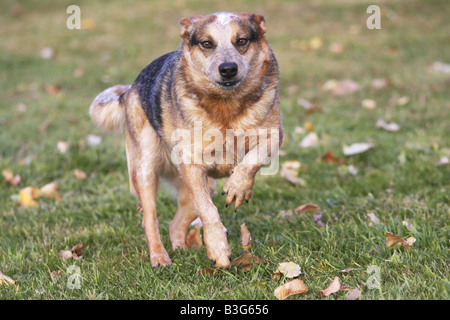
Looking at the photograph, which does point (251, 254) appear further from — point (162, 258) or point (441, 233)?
point (441, 233)

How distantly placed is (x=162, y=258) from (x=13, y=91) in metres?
5.99

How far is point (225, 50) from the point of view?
2932mm

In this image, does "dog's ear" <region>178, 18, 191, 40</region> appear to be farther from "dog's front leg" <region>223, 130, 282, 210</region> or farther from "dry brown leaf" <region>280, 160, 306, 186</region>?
"dry brown leaf" <region>280, 160, 306, 186</region>

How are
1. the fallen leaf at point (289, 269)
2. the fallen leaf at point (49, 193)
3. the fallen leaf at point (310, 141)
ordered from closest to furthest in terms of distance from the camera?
the fallen leaf at point (289, 269)
the fallen leaf at point (49, 193)
the fallen leaf at point (310, 141)

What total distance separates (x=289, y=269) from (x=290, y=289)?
218mm

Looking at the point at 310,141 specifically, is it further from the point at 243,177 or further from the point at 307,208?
the point at 243,177

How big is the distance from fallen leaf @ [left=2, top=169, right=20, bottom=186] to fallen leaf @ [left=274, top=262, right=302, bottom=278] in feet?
9.58

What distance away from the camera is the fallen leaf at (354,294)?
2.45 metres

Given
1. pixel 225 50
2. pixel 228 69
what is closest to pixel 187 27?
pixel 225 50

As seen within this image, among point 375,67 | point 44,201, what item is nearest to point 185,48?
point 44,201

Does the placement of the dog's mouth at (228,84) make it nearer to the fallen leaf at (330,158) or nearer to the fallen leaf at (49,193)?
the fallen leaf at (330,158)

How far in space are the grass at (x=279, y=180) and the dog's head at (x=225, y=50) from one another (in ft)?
3.23

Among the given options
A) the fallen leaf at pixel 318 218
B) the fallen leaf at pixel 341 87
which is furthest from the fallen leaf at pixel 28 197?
the fallen leaf at pixel 341 87
